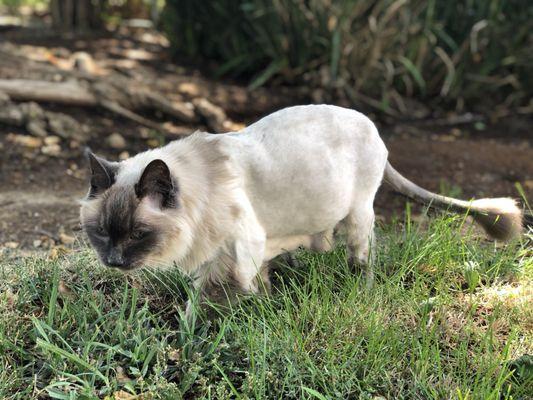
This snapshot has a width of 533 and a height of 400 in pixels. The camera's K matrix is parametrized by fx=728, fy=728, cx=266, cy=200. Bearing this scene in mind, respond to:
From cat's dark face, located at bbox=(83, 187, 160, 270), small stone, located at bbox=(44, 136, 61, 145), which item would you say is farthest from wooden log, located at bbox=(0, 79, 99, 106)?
cat's dark face, located at bbox=(83, 187, 160, 270)

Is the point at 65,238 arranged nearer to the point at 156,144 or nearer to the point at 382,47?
the point at 156,144

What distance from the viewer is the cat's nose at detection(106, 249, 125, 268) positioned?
293 cm

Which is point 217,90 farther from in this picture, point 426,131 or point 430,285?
point 430,285

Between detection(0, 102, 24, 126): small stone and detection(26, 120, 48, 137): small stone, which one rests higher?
detection(0, 102, 24, 126): small stone

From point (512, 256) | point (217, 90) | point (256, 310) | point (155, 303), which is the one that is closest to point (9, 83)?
point (217, 90)

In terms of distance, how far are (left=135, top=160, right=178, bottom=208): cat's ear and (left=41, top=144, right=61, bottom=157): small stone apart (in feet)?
10.9

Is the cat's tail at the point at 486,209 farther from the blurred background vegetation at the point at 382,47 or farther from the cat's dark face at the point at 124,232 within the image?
the blurred background vegetation at the point at 382,47

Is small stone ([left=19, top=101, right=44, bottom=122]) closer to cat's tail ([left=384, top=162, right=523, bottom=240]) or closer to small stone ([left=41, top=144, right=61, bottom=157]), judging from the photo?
small stone ([left=41, top=144, right=61, bottom=157])

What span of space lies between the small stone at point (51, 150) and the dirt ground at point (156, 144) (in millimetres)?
32

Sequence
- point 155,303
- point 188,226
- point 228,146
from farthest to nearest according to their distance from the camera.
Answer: point 155,303 → point 228,146 → point 188,226

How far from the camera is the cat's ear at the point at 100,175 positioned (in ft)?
9.77

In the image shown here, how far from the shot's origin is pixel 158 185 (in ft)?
9.58

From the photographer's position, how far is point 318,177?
3.29 meters

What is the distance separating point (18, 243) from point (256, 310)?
6.70 feet
